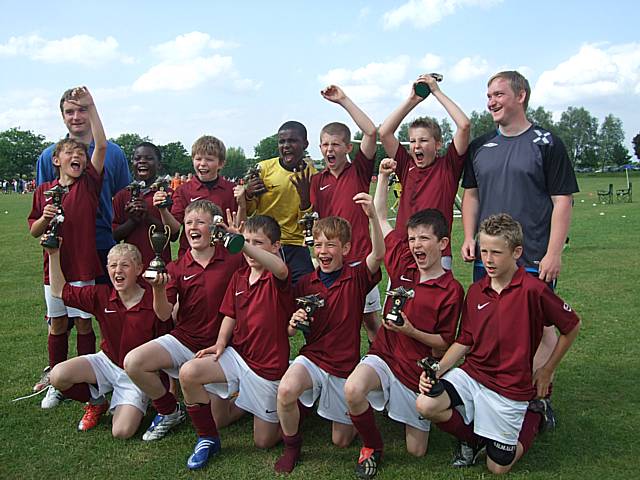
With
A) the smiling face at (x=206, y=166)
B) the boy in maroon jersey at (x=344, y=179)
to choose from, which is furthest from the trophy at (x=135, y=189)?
the boy in maroon jersey at (x=344, y=179)

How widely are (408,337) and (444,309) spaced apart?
327 mm

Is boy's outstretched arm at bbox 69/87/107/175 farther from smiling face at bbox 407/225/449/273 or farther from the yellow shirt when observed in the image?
smiling face at bbox 407/225/449/273

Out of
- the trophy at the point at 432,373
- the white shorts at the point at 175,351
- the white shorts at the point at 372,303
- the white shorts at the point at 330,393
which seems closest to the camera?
the trophy at the point at 432,373

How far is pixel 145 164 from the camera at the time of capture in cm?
590

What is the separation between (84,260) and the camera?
5.33 metres

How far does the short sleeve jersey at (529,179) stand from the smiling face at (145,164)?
3.16 meters

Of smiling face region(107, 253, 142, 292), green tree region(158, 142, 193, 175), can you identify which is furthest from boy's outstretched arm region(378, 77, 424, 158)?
green tree region(158, 142, 193, 175)

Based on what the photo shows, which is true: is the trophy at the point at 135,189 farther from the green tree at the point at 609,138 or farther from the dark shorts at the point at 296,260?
the green tree at the point at 609,138

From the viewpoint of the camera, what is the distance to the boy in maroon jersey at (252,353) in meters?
4.38

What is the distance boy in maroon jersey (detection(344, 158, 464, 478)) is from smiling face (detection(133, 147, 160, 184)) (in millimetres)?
2831

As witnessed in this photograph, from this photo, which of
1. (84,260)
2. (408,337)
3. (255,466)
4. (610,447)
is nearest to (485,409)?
(408,337)

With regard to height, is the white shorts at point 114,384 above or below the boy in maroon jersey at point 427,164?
below

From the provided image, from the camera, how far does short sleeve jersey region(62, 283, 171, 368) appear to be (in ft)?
15.9

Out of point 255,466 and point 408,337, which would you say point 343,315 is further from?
point 255,466
